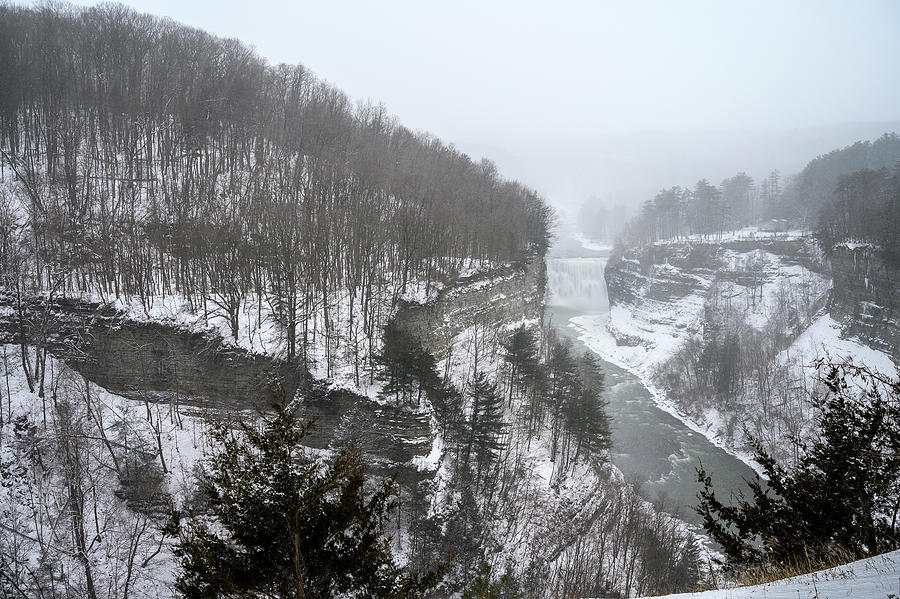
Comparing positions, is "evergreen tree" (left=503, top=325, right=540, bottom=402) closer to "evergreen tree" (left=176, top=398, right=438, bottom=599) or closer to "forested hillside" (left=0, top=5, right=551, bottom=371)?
"forested hillside" (left=0, top=5, right=551, bottom=371)

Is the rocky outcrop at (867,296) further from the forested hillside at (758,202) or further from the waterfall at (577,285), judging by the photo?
the waterfall at (577,285)

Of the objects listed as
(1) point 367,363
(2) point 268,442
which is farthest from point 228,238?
(2) point 268,442

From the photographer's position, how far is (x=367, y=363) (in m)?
30.6

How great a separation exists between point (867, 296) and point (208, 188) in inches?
2651

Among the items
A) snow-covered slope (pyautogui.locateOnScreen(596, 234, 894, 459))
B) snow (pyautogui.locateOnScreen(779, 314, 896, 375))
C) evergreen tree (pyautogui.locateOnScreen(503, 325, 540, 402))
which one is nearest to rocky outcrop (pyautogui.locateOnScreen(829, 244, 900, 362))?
snow (pyautogui.locateOnScreen(779, 314, 896, 375))

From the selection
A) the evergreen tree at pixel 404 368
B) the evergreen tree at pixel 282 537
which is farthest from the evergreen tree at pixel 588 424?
the evergreen tree at pixel 282 537

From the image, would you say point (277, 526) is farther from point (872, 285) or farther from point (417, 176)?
point (872, 285)

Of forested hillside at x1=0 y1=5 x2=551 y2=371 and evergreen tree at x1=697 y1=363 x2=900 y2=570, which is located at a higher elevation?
forested hillside at x1=0 y1=5 x2=551 y2=371

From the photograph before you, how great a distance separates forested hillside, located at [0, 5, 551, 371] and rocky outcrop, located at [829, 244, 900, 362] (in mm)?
37498

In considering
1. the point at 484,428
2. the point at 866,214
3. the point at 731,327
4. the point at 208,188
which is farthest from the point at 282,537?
the point at 866,214

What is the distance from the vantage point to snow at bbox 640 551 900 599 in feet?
15.3

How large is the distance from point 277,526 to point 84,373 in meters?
28.5

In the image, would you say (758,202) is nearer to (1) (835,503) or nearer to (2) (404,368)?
(2) (404,368)

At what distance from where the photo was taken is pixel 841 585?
197 inches
